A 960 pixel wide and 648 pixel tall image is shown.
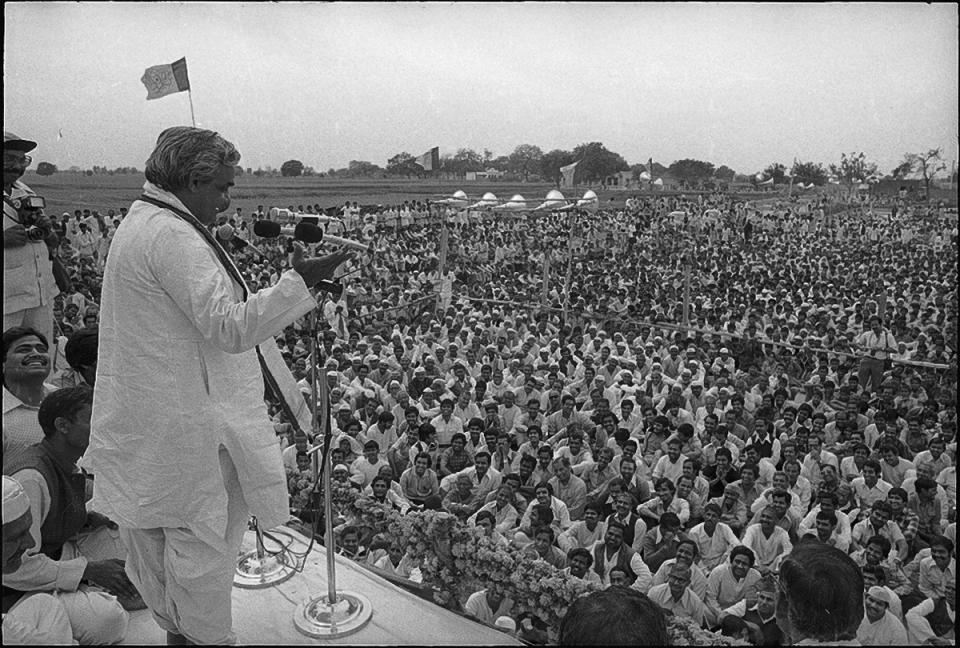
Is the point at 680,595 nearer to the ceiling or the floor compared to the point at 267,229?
nearer to the floor

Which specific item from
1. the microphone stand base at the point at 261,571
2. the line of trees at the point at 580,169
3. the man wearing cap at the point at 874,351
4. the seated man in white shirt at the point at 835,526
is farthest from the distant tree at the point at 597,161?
the microphone stand base at the point at 261,571

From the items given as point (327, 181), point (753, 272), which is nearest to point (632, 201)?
point (753, 272)

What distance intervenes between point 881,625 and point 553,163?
2193 cm

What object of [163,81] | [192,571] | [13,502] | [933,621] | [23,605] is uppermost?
[163,81]

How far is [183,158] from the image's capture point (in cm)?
161

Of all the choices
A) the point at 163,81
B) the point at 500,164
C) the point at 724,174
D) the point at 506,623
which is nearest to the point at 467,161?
the point at 500,164

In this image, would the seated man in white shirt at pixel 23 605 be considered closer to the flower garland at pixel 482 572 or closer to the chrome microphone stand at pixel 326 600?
the chrome microphone stand at pixel 326 600

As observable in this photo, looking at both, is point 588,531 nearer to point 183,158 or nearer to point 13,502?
point 13,502

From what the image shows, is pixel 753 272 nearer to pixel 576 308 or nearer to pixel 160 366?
pixel 576 308

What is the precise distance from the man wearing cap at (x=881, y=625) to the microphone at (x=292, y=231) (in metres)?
3.39

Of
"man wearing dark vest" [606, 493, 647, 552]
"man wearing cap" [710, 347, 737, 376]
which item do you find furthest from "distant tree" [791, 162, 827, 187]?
"man wearing dark vest" [606, 493, 647, 552]

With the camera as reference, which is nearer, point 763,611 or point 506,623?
point 506,623

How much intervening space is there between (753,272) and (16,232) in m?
15.1

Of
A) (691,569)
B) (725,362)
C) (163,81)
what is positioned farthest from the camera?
(725,362)
